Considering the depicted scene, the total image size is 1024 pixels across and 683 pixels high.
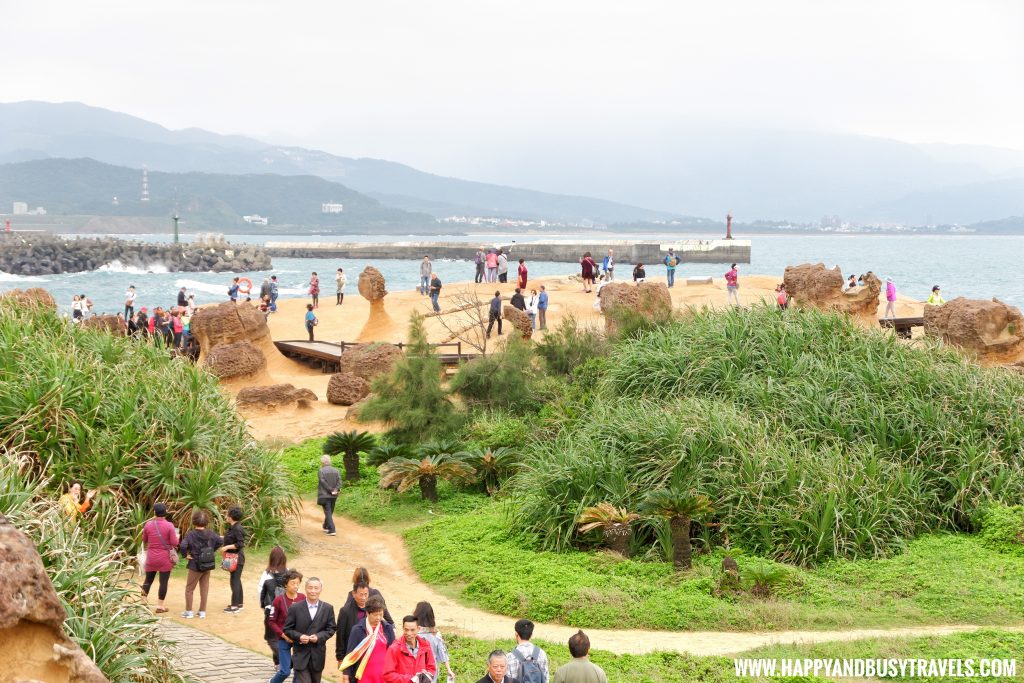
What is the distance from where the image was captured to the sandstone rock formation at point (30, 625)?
5.61 meters

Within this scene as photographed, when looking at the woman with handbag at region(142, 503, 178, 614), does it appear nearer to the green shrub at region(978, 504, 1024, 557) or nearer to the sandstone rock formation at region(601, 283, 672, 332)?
the green shrub at region(978, 504, 1024, 557)

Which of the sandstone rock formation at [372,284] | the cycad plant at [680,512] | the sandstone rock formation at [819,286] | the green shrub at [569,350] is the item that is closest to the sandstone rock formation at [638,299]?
the green shrub at [569,350]

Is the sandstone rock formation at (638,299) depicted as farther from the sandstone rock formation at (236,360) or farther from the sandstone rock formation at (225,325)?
the sandstone rock formation at (225,325)

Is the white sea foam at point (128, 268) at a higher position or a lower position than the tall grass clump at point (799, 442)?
lower

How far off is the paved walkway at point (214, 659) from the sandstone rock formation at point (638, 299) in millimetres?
→ 13616

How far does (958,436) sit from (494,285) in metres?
28.6

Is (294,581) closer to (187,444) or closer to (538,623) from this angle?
(538,623)

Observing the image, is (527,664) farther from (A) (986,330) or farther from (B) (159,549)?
(A) (986,330)

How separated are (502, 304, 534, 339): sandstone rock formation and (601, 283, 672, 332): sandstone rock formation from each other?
7.01 ft

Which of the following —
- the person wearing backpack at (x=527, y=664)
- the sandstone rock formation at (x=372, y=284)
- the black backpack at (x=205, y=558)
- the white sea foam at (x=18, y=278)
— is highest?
the sandstone rock formation at (x=372, y=284)

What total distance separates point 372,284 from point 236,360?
7.16 metres

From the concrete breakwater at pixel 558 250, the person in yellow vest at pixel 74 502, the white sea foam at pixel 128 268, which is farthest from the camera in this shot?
the concrete breakwater at pixel 558 250

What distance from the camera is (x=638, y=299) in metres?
28.4

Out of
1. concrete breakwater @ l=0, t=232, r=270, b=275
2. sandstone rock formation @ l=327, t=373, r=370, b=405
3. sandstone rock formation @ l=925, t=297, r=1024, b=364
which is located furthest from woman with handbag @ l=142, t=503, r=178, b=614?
concrete breakwater @ l=0, t=232, r=270, b=275
